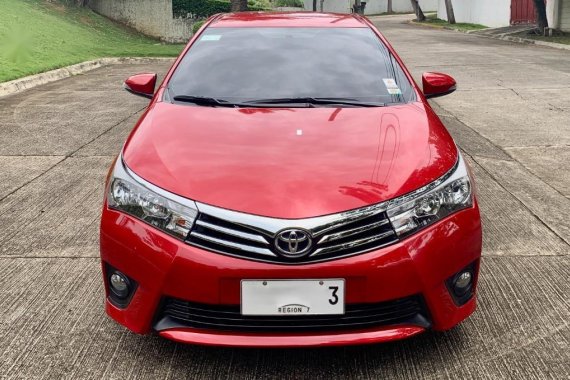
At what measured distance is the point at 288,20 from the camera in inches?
170

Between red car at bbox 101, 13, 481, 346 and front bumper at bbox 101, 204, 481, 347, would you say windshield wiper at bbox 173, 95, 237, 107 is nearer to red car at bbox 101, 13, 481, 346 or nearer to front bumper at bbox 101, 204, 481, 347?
red car at bbox 101, 13, 481, 346

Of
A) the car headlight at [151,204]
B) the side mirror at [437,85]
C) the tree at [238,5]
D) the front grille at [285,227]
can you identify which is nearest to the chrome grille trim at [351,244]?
the front grille at [285,227]

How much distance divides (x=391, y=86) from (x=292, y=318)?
1.72 metres

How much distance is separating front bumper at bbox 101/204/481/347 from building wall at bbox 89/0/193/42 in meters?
21.4

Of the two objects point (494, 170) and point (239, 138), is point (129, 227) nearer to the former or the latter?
point (239, 138)

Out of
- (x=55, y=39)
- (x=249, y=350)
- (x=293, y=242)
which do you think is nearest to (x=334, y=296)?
(x=293, y=242)

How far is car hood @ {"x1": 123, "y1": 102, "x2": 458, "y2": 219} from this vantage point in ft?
8.27

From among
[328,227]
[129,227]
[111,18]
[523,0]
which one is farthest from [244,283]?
[523,0]

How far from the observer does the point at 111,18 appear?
76.8 ft

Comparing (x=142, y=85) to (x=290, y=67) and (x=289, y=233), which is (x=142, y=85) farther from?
(x=289, y=233)

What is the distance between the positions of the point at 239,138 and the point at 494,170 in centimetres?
371

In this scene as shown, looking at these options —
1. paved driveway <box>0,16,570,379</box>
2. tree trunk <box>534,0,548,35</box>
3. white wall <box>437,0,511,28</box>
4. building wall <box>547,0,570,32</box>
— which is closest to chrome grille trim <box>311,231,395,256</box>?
paved driveway <box>0,16,570,379</box>

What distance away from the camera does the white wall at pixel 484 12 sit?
102 feet

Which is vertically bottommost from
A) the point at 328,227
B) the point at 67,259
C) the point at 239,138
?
the point at 67,259
